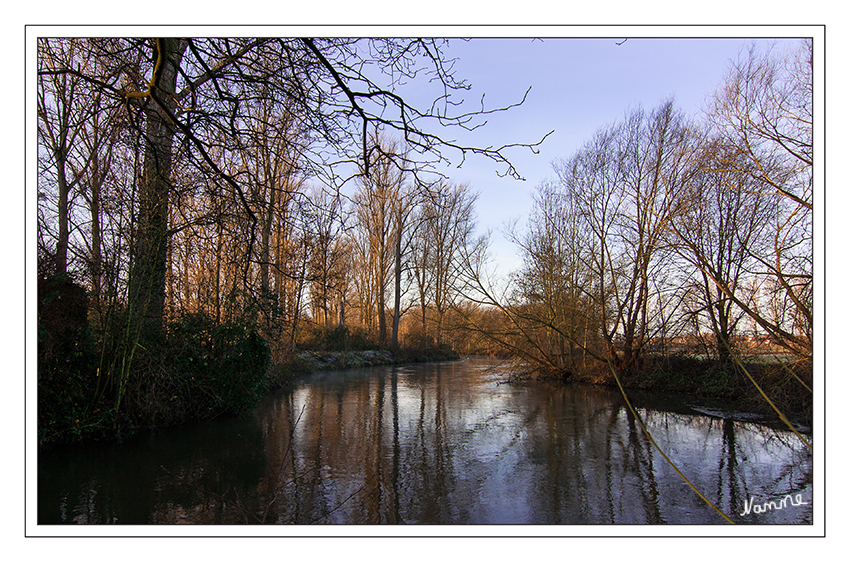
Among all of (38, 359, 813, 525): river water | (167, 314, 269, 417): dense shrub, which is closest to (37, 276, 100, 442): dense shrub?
(38, 359, 813, 525): river water

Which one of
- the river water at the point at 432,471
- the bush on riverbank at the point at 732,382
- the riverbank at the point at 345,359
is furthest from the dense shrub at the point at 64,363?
the bush on riverbank at the point at 732,382

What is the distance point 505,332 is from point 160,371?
10.4m

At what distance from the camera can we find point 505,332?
14.9m

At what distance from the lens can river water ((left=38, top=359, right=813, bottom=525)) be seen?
4.05 metres

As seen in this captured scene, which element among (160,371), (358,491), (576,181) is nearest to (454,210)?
(576,181)
